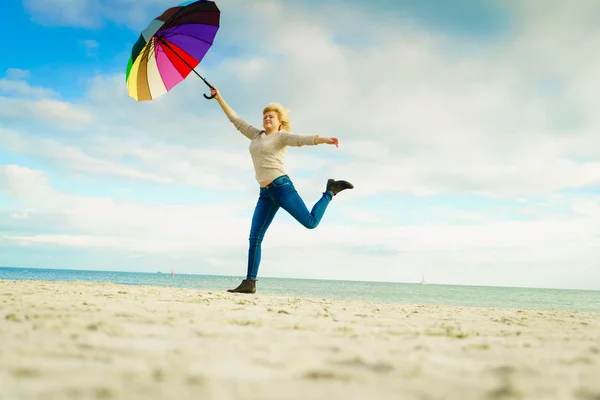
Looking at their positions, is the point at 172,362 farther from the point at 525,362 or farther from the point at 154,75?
the point at 154,75

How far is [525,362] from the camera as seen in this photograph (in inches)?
82.7

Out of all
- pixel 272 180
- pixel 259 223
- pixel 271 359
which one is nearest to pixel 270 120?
pixel 272 180

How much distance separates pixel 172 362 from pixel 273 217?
462 cm

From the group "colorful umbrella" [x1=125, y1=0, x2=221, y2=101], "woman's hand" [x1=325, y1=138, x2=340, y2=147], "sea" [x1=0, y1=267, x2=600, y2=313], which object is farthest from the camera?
"sea" [x1=0, y1=267, x2=600, y2=313]

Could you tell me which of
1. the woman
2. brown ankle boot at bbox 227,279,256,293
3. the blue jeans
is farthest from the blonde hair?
brown ankle boot at bbox 227,279,256,293

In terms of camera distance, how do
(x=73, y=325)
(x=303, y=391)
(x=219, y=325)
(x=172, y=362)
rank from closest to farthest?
(x=303, y=391) → (x=172, y=362) → (x=73, y=325) → (x=219, y=325)

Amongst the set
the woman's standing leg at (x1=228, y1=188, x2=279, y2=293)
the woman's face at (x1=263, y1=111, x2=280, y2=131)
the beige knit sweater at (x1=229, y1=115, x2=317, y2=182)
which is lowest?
the woman's standing leg at (x1=228, y1=188, x2=279, y2=293)

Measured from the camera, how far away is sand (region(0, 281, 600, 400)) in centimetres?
147

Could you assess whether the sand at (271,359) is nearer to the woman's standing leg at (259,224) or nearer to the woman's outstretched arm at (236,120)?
the woman's standing leg at (259,224)

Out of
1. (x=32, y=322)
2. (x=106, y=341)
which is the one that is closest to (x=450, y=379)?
(x=106, y=341)

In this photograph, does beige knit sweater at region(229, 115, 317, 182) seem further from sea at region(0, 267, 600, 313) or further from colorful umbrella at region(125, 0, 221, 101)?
sea at region(0, 267, 600, 313)

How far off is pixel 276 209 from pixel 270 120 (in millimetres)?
1281

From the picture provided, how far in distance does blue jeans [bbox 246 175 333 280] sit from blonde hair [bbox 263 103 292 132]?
89 centimetres

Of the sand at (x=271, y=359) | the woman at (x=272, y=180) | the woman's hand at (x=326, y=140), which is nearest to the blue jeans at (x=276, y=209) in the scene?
the woman at (x=272, y=180)
